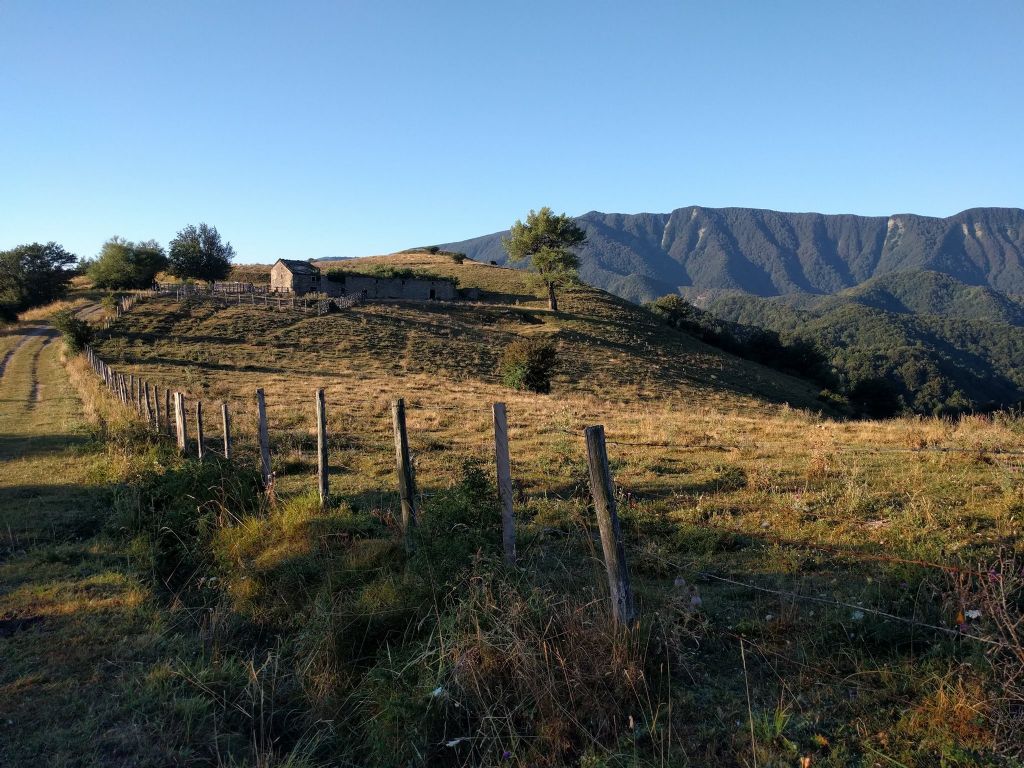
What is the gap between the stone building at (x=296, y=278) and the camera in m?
72.6

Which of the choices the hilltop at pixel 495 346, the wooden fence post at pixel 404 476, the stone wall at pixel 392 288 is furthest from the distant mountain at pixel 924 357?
the wooden fence post at pixel 404 476

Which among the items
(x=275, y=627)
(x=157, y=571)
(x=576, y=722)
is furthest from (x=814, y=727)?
(x=157, y=571)

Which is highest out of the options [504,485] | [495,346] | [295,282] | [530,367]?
[295,282]

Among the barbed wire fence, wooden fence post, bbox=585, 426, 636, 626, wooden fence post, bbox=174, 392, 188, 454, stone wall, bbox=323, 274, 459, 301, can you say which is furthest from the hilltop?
wooden fence post, bbox=585, 426, 636, 626

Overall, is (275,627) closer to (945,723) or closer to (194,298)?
(945,723)

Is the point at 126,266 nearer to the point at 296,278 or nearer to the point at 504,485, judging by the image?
the point at 296,278

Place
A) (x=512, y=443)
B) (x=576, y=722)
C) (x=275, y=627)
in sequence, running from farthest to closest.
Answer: (x=512, y=443)
(x=275, y=627)
(x=576, y=722)

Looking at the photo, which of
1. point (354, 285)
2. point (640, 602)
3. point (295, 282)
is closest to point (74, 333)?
point (295, 282)

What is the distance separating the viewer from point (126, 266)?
70.8 metres

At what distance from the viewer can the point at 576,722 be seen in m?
3.81

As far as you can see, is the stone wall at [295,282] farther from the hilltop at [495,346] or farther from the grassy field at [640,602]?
the grassy field at [640,602]

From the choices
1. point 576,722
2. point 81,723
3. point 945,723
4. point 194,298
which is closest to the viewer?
point 945,723

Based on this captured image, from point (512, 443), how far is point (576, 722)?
10.1 meters

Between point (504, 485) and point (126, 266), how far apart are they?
261 ft
